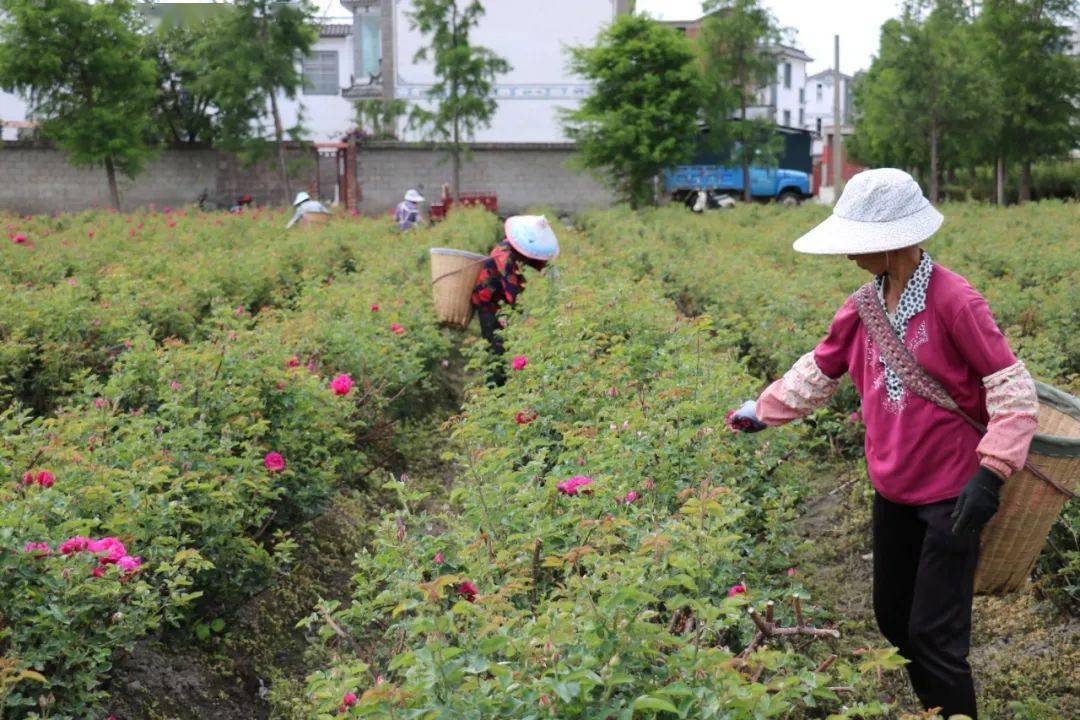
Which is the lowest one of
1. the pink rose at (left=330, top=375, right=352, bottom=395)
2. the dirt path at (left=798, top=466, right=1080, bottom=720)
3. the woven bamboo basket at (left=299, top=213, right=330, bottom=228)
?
the dirt path at (left=798, top=466, right=1080, bottom=720)

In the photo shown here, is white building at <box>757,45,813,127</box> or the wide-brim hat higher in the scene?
white building at <box>757,45,813,127</box>

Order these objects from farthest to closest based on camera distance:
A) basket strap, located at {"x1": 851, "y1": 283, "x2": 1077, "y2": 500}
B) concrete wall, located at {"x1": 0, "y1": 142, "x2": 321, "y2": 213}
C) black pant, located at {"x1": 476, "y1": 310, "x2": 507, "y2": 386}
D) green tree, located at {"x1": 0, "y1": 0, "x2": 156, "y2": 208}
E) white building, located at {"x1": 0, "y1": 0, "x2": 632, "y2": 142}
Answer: white building, located at {"x1": 0, "y1": 0, "x2": 632, "y2": 142} → concrete wall, located at {"x1": 0, "y1": 142, "x2": 321, "y2": 213} → green tree, located at {"x1": 0, "y1": 0, "x2": 156, "y2": 208} → black pant, located at {"x1": 476, "y1": 310, "x2": 507, "y2": 386} → basket strap, located at {"x1": 851, "y1": 283, "x2": 1077, "y2": 500}

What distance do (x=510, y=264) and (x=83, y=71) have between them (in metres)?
24.3

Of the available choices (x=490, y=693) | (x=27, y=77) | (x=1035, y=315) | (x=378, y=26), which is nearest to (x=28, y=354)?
(x=490, y=693)

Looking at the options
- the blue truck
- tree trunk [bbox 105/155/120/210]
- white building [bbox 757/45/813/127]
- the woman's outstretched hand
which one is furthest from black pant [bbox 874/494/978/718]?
white building [bbox 757/45/813/127]

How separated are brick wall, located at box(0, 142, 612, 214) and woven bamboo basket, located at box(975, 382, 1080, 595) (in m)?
33.5

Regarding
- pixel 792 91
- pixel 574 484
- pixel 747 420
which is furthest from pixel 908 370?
pixel 792 91

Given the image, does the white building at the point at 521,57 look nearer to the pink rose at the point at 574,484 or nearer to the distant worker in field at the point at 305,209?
the distant worker in field at the point at 305,209

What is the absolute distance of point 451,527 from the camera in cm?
356

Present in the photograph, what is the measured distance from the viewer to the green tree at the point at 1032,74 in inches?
1212

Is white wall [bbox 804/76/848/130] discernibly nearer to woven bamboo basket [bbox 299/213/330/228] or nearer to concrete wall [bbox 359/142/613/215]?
concrete wall [bbox 359/142/613/215]

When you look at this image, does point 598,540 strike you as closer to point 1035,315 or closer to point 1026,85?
point 1035,315

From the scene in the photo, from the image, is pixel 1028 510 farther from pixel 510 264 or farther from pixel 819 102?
pixel 819 102

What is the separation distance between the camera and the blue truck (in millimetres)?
37781
